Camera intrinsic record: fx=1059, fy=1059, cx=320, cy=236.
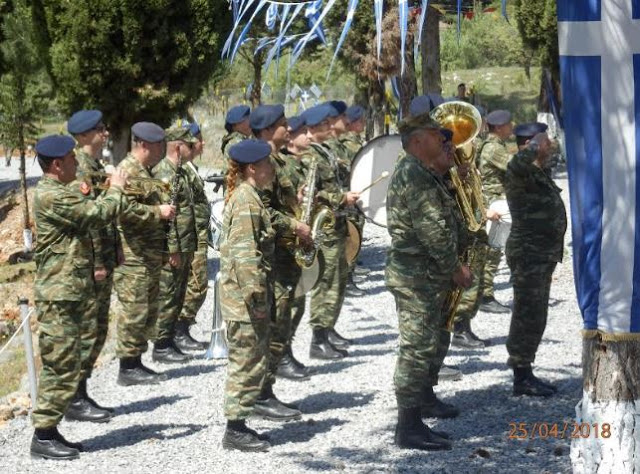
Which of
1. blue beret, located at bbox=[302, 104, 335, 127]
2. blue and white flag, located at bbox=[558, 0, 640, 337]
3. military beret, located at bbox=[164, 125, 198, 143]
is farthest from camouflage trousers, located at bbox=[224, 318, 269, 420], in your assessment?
blue beret, located at bbox=[302, 104, 335, 127]

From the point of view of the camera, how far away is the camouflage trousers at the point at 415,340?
6730mm

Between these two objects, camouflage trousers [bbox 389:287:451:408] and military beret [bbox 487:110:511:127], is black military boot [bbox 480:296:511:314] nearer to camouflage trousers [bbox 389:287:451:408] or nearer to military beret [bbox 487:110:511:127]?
military beret [bbox 487:110:511:127]

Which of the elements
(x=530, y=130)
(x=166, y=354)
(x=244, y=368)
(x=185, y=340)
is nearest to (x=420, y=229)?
(x=244, y=368)

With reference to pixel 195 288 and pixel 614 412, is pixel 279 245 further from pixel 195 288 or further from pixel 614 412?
pixel 614 412

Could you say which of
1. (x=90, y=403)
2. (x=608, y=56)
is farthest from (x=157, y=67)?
(x=608, y=56)

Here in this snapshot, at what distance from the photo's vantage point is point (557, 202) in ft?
26.2

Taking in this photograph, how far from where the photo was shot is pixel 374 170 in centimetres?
1012

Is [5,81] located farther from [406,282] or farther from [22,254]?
[406,282]

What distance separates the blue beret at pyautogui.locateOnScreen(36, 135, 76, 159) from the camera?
276 inches

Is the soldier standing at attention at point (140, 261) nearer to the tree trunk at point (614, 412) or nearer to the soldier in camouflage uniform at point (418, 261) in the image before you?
the soldier in camouflage uniform at point (418, 261)

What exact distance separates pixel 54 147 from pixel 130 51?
7787 mm

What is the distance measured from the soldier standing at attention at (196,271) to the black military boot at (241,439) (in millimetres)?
3330

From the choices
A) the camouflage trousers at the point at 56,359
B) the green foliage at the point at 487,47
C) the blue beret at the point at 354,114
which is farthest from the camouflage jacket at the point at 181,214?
the green foliage at the point at 487,47

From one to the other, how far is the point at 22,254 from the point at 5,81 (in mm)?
3672
